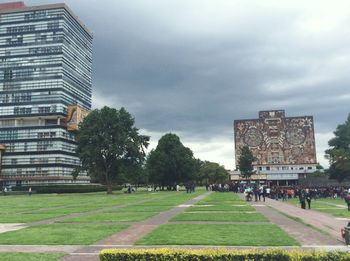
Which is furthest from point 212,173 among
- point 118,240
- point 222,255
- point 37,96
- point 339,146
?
point 222,255

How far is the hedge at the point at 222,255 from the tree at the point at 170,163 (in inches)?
3447

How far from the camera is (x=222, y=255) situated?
380 inches

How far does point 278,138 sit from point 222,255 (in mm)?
165093

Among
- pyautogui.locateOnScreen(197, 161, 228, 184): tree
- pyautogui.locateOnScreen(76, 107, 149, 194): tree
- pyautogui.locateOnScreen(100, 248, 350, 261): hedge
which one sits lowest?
pyautogui.locateOnScreen(100, 248, 350, 261): hedge

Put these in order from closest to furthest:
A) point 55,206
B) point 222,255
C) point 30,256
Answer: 1. point 222,255
2. point 30,256
3. point 55,206

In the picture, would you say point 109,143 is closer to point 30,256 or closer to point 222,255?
point 30,256

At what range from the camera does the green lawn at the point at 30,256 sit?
12.1 metres

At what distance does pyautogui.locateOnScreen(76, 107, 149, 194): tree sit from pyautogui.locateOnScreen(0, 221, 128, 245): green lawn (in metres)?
55.1

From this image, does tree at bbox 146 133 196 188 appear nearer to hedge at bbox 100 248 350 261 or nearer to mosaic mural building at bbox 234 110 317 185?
mosaic mural building at bbox 234 110 317 185

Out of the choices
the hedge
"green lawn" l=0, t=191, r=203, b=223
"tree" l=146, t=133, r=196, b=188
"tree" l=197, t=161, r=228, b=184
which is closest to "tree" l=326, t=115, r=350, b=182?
"tree" l=146, t=133, r=196, b=188

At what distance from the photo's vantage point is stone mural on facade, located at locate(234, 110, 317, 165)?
547ft

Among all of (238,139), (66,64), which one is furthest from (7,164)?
(238,139)

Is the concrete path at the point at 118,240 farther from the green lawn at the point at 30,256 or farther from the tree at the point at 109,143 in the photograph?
the tree at the point at 109,143

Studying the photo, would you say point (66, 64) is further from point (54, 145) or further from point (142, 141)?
point (142, 141)
